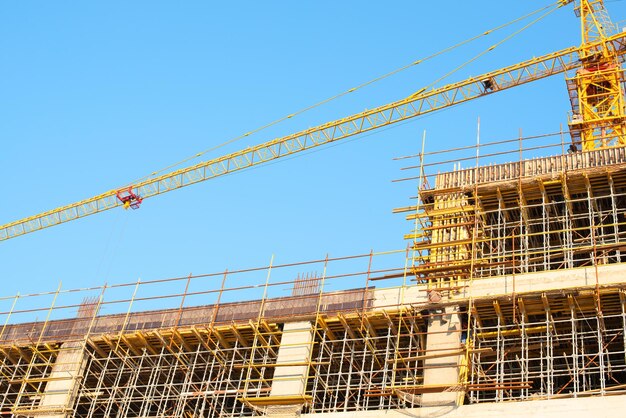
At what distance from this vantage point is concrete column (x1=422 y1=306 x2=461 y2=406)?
1081 inches

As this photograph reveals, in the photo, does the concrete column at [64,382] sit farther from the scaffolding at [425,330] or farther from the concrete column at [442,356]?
the concrete column at [442,356]

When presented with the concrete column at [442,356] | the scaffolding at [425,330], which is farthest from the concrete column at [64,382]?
the concrete column at [442,356]

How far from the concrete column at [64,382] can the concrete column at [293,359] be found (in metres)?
9.80

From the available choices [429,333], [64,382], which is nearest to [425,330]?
[429,333]

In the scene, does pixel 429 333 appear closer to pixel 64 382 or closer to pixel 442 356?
pixel 442 356

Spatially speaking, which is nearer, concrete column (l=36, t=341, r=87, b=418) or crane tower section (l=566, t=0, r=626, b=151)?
concrete column (l=36, t=341, r=87, b=418)

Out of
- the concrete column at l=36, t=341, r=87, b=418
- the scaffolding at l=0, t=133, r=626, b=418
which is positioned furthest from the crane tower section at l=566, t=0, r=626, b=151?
the concrete column at l=36, t=341, r=87, b=418

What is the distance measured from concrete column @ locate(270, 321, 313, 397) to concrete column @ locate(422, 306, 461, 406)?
15.9 feet

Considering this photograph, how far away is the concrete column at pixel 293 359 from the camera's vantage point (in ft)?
99.8

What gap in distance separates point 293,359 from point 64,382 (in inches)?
432

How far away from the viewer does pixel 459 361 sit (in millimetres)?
28141

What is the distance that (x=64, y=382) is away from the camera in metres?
35.4

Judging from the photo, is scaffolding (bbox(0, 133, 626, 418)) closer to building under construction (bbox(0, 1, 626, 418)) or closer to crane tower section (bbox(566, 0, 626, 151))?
building under construction (bbox(0, 1, 626, 418))

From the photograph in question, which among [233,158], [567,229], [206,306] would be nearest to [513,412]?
[567,229]
